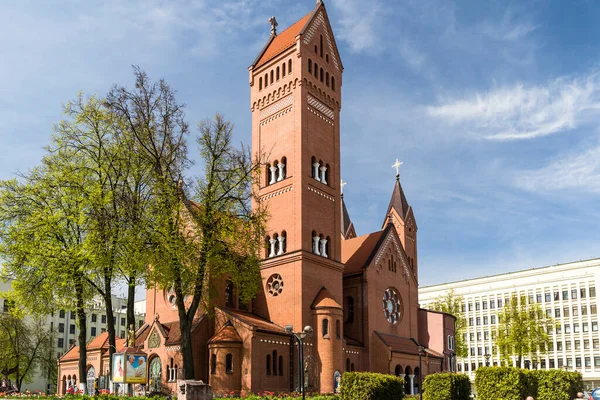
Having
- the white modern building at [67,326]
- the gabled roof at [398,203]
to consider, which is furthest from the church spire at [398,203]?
the white modern building at [67,326]

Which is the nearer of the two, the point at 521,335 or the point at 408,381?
the point at 408,381

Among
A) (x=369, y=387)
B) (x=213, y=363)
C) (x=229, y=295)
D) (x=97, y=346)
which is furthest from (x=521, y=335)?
(x=369, y=387)

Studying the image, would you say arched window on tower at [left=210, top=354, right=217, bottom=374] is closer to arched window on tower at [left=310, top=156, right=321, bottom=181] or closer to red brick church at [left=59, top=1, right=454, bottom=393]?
red brick church at [left=59, top=1, right=454, bottom=393]

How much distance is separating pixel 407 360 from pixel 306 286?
41.4ft

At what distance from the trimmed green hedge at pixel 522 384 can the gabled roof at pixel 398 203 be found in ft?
93.6

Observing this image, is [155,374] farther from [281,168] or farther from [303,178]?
[281,168]

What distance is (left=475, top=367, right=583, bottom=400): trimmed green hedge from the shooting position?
3303 centimetres

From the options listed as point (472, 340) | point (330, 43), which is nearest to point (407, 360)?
point (330, 43)

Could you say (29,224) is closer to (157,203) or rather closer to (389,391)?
(157,203)

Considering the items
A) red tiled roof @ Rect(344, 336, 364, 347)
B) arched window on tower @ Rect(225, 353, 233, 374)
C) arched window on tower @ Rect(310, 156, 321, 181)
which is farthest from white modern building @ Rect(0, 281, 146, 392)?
arched window on tower @ Rect(225, 353, 233, 374)

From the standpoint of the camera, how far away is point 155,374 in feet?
136

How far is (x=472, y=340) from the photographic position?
Result: 106 m

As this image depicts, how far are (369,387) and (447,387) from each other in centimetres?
646

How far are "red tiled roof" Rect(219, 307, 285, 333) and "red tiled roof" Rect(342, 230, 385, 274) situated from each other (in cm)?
1016
